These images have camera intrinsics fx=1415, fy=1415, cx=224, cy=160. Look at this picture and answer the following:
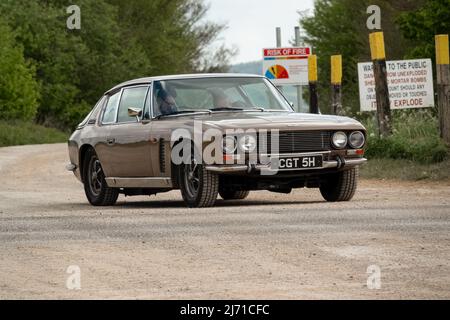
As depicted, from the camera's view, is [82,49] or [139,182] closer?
[139,182]

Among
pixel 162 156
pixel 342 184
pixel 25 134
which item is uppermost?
pixel 162 156

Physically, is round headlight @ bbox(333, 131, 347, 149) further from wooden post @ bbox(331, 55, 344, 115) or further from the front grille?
wooden post @ bbox(331, 55, 344, 115)

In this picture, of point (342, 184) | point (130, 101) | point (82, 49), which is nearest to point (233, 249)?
point (342, 184)

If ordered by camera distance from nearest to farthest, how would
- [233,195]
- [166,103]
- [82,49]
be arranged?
[166,103] → [233,195] → [82,49]

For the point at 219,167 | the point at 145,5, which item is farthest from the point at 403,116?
the point at 145,5

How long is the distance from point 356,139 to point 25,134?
4561 cm

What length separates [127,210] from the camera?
52.6ft

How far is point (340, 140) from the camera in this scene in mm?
15633

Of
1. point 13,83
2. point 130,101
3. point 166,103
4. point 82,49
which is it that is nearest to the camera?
point 166,103

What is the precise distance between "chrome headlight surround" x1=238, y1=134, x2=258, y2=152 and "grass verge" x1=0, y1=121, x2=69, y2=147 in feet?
138

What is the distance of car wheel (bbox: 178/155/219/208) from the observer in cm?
1517

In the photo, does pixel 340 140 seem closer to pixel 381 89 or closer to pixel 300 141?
pixel 300 141

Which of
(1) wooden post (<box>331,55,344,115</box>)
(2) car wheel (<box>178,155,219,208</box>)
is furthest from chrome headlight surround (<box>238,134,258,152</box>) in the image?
(1) wooden post (<box>331,55,344,115</box>)

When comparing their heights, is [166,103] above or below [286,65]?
below
